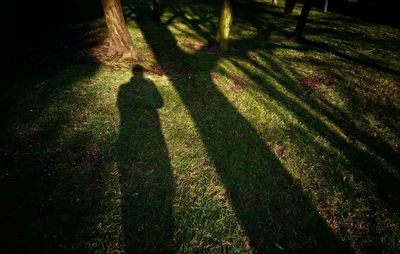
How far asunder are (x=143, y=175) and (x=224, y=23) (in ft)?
29.1

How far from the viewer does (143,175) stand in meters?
5.52

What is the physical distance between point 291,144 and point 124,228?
15.7 ft

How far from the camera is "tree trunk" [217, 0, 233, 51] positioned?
11.2 metres

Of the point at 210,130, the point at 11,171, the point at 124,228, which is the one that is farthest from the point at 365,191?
the point at 11,171

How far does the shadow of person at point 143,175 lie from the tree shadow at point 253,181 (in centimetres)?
125

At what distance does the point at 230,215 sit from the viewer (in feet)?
16.1

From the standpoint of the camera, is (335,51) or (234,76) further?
(335,51)

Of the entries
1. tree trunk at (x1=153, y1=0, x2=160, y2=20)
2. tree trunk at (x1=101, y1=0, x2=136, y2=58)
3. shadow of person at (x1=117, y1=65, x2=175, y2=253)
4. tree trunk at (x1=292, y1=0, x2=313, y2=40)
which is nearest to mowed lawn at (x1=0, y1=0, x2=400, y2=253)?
shadow of person at (x1=117, y1=65, x2=175, y2=253)

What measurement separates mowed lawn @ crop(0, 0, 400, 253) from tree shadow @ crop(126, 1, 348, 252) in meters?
0.03

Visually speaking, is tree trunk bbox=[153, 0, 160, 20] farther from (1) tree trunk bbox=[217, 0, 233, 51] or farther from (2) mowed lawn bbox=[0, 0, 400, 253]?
(1) tree trunk bbox=[217, 0, 233, 51]

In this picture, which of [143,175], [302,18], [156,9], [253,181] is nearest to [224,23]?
[302,18]

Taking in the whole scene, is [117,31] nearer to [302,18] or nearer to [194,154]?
[194,154]

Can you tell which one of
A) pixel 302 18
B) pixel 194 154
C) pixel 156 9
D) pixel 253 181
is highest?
pixel 156 9

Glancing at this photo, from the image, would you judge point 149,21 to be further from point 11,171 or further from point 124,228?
point 124,228
